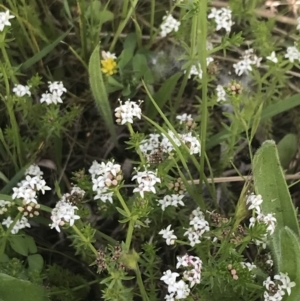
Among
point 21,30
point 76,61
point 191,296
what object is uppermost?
Answer: point 21,30

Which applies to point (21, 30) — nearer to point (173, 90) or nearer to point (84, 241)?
point (173, 90)

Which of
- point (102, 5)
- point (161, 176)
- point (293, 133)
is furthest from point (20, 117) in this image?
point (293, 133)

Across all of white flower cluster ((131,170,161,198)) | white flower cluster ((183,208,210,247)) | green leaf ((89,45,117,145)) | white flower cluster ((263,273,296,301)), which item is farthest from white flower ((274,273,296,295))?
green leaf ((89,45,117,145))

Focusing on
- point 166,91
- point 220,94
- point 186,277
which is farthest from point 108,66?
point 186,277

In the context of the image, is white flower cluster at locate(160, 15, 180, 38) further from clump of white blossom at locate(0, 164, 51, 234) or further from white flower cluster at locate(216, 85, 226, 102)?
clump of white blossom at locate(0, 164, 51, 234)

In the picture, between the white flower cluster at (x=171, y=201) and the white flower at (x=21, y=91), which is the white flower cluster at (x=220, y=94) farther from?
the white flower at (x=21, y=91)

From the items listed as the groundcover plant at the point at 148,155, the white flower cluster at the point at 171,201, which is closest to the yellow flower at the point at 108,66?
the groundcover plant at the point at 148,155
